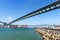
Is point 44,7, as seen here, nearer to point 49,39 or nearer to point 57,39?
point 49,39

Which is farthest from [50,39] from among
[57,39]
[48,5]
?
[48,5]

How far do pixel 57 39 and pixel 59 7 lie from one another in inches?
141

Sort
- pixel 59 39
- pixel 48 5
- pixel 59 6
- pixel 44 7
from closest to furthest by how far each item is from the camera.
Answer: pixel 59 39 → pixel 59 6 → pixel 48 5 → pixel 44 7

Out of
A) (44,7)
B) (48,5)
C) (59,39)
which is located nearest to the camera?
(59,39)

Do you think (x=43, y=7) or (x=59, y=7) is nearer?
(x=59, y=7)

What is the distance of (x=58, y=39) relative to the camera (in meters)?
12.5

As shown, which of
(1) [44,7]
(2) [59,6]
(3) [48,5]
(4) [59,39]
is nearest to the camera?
(4) [59,39]

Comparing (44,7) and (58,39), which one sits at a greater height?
(44,7)

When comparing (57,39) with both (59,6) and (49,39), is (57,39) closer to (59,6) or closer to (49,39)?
(49,39)

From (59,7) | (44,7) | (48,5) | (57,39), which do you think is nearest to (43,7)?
(44,7)

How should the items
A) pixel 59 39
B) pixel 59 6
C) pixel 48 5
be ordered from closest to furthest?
pixel 59 39 < pixel 59 6 < pixel 48 5

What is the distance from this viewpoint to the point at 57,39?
12719 millimetres

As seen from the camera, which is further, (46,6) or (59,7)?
(46,6)

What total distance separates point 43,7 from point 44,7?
1.01 feet
